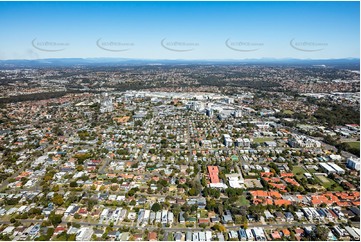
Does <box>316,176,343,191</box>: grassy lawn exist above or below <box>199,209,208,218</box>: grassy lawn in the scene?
below

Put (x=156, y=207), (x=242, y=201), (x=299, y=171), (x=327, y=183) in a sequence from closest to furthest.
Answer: (x=156, y=207), (x=242, y=201), (x=327, y=183), (x=299, y=171)

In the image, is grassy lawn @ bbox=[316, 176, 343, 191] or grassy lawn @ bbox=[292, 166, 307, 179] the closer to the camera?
grassy lawn @ bbox=[316, 176, 343, 191]

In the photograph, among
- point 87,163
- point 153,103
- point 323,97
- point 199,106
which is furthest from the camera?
point 323,97

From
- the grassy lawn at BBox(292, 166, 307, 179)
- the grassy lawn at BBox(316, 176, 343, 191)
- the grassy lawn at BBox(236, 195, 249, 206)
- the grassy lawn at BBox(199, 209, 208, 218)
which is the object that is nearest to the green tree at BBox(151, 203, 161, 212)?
the grassy lawn at BBox(199, 209, 208, 218)

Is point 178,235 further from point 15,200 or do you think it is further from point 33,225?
point 15,200

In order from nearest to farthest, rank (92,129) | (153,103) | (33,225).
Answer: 1. (33,225)
2. (92,129)
3. (153,103)

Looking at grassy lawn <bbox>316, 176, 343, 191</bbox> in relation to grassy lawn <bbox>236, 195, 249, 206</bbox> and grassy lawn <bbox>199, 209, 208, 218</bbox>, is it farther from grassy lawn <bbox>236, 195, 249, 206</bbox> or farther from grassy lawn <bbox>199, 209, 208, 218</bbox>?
grassy lawn <bbox>199, 209, 208, 218</bbox>

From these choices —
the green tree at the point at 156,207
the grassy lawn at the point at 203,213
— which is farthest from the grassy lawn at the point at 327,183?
the green tree at the point at 156,207

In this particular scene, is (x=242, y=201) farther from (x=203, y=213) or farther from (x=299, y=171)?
(x=299, y=171)

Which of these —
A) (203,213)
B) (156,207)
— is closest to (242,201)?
(203,213)

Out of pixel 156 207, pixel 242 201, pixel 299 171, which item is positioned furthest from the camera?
pixel 299 171

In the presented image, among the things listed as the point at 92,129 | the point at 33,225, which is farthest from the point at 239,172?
the point at 92,129
